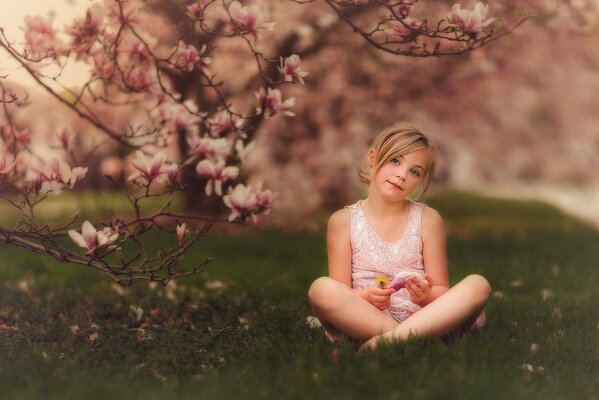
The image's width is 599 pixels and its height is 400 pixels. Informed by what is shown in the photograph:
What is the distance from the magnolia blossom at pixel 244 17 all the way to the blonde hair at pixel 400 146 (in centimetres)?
74

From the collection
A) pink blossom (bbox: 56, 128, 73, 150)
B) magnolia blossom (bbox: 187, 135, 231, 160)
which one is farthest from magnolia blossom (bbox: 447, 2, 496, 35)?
pink blossom (bbox: 56, 128, 73, 150)

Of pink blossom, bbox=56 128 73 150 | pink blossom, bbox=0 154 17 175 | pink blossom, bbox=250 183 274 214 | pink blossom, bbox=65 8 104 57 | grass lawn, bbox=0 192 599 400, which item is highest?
pink blossom, bbox=65 8 104 57

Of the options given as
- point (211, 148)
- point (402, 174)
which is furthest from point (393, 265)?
point (211, 148)

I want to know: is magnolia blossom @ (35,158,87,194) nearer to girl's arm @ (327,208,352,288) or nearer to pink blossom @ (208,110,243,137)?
pink blossom @ (208,110,243,137)

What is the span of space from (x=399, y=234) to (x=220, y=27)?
195 inches

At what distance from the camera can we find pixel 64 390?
267 centimetres

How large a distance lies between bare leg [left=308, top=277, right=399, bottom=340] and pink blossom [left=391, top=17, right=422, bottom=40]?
44.0 inches

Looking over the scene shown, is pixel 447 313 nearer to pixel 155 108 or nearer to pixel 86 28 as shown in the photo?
pixel 155 108

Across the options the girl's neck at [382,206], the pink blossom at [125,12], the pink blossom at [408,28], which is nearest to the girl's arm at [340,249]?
the girl's neck at [382,206]

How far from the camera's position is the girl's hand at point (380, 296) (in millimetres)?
3158

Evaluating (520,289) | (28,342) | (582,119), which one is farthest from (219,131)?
(582,119)

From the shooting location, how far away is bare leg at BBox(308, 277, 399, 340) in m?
3.13

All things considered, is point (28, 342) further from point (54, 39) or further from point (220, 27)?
point (220, 27)

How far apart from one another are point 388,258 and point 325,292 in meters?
0.39
